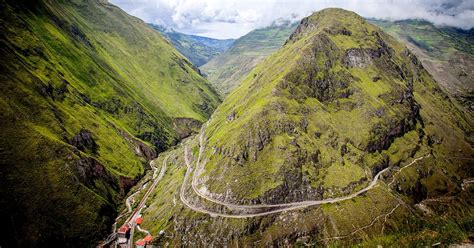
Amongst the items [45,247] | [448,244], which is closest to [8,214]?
[45,247]

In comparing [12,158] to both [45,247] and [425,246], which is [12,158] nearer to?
[45,247]

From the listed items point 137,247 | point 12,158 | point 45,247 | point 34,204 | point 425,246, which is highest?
point 12,158

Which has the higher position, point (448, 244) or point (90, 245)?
point (448, 244)

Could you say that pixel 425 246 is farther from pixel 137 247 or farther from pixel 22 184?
pixel 22 184

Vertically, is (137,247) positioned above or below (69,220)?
below

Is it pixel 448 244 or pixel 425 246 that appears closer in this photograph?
pixel 448 244

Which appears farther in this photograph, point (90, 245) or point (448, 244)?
point (90, 245)

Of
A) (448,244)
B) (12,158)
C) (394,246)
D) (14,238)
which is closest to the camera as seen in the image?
(448,244)

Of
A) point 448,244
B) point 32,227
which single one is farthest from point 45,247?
point 448,244

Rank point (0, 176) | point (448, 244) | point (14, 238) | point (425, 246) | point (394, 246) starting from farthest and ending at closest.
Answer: point (0, 176) → point (14, 238) → point (394, 246) → point (425, 246) → point (448, 244)
